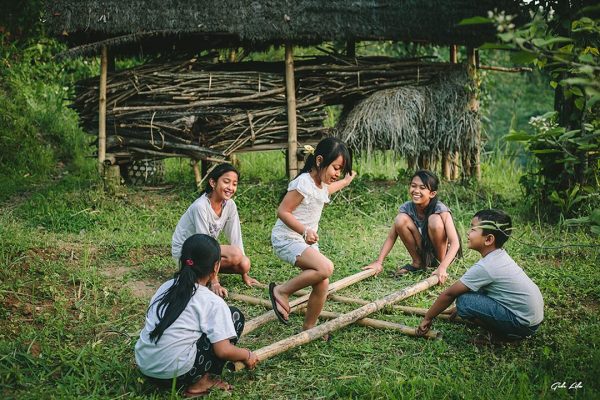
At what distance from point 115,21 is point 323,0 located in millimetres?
2732

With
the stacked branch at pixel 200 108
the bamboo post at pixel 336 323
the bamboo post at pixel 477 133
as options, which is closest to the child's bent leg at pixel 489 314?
the bamboo post at pixel 336 323

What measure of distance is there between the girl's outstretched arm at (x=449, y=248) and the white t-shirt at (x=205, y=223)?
5.50 ft

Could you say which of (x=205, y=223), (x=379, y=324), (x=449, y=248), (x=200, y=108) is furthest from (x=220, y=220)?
(x=200, y=108)

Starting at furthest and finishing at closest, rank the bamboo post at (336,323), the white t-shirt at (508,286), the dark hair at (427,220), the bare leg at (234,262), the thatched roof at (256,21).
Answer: the thatched roof at (256,21) → the dark hair at (427,220) → the bare leg at (234,262) → the white t-shirt at (508,286) → the bamboo post at (336,323)

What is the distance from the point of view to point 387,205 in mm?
8258

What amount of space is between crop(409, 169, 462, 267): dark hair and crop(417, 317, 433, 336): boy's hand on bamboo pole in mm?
1478

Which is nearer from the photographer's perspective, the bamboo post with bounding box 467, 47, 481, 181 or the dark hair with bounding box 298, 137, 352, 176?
the dark hair with bounding box 298, 137, 352, 176

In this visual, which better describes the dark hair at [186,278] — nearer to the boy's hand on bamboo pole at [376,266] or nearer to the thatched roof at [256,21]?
the boy's hand on bamboo pole at [376,266]

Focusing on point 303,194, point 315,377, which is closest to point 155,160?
point 303,194

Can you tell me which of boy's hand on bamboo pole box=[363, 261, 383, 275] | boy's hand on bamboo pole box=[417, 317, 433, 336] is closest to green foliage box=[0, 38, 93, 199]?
boy's hand on bamboo pole box=[363, 261, 383, 275]

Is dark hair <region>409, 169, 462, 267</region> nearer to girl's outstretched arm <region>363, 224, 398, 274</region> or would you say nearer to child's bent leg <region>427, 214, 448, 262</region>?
child's bent leg <region>427, 214, 448, 262</region>

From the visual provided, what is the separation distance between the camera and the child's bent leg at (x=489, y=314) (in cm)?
407

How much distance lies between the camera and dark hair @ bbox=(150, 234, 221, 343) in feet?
11.4

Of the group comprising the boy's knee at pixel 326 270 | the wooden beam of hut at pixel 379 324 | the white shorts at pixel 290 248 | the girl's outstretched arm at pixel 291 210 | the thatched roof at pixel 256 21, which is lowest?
the wooden beam of hut at pixel 379 324
